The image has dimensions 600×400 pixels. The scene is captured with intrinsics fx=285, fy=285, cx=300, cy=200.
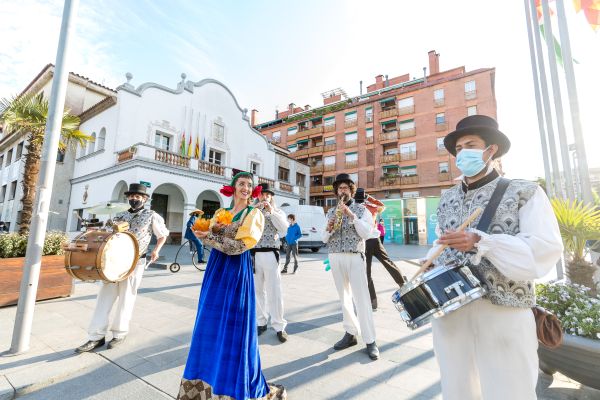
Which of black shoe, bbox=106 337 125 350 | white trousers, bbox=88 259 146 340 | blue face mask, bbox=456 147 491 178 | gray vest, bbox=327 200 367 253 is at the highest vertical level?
blue face mask, bbox=456 147 491 178

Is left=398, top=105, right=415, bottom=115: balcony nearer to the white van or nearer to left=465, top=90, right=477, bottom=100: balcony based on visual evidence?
left=465, top=90, right=477, bottom=100: balcony

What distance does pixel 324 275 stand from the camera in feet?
29.2

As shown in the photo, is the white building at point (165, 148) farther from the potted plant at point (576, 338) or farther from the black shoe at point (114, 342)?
the potted plant at point (576, 338)

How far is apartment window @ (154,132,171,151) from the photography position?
17266mm

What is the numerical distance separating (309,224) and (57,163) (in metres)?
16.3

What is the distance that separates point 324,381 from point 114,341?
2622 millimetres

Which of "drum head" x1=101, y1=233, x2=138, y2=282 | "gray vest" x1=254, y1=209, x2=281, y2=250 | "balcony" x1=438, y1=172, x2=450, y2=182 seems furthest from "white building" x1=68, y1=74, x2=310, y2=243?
"balcony" x1=438, y1=172, x2=450, y2=182

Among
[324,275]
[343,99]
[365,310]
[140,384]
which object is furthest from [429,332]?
[343,99]

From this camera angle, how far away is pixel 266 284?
13.5ft

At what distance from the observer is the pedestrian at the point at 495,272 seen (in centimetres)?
144

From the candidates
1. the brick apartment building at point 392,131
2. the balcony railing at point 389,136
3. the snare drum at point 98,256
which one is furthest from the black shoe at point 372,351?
the balcony railing at point 389,136

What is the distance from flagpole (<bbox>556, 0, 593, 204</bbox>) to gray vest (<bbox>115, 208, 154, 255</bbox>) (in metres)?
5.66

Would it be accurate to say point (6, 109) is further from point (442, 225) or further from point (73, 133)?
point (442, 225)

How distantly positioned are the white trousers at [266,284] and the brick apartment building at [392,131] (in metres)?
23.6
